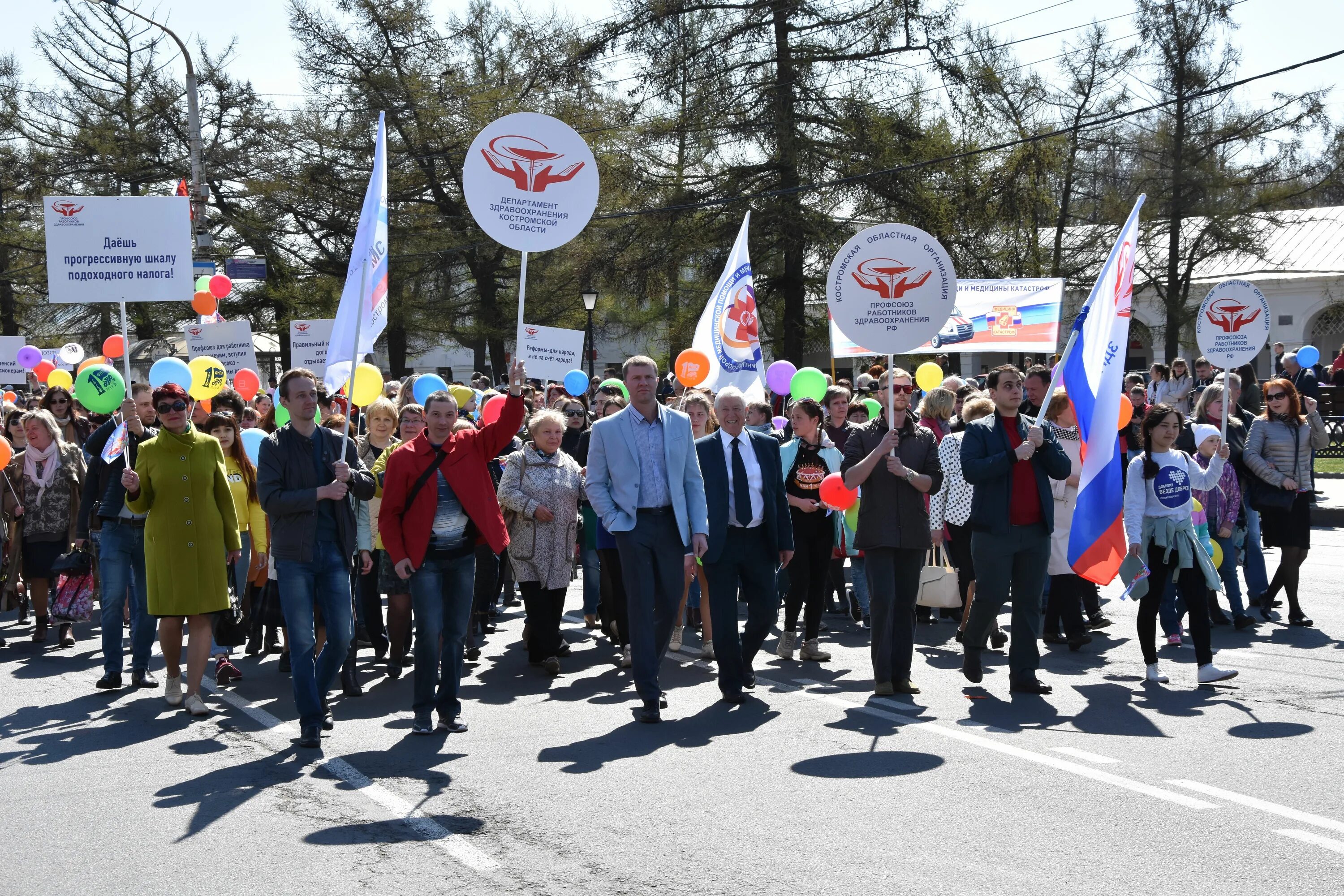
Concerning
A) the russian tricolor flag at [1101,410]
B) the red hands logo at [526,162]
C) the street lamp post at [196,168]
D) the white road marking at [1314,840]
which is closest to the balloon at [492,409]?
the red hands logo at [526,162]

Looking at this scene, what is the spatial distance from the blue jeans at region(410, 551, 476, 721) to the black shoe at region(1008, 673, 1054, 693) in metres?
3.22

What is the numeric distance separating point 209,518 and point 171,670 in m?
1.06

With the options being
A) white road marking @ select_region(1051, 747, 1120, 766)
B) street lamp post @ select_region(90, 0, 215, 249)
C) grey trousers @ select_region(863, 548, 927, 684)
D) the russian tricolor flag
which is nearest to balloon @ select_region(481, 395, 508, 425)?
grey trousers @ select_region(863, 548, 927, 684)

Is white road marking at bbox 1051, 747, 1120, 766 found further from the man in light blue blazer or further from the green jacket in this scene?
the green jacket

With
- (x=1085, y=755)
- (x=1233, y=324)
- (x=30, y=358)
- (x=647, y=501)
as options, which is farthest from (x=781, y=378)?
(x=30, y=358)

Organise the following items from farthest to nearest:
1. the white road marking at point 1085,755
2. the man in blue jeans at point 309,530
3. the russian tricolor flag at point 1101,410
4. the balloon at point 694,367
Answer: the balloon at point 694,367 → the russian tricolor flag at point 1101,410 → the man in blue jeans at point 309,530 → the white road marking at point 1085,755

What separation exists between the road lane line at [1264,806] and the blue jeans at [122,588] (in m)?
6.18

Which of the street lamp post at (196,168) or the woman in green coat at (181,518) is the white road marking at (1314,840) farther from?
the street lamp post at (196,168)

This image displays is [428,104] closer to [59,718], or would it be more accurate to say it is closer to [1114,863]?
[59,718]

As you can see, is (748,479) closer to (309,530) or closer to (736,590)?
(736,590)

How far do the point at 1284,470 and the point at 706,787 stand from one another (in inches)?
263

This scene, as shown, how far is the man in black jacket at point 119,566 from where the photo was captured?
8.68m

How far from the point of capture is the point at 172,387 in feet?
25.7

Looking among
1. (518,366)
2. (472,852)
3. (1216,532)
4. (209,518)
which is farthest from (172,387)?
(1216,532)
